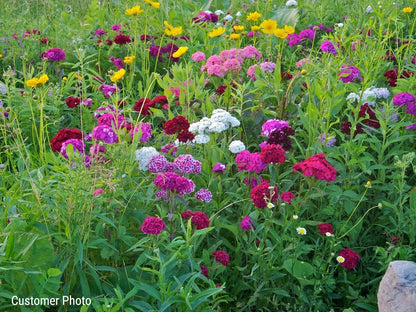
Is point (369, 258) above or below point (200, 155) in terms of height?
below

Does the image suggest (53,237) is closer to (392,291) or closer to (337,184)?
(392,291)

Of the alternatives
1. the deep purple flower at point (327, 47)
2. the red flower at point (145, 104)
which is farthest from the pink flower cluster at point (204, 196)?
the deep purple flower at point (327, 47)

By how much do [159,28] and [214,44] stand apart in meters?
0.77

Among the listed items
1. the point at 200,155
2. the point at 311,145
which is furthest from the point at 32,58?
the point at 311,145

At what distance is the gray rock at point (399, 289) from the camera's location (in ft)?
6.67

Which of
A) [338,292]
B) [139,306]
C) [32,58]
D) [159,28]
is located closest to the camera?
[139,306]

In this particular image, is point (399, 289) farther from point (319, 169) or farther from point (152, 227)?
point (152, 227)

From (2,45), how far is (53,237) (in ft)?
11.4

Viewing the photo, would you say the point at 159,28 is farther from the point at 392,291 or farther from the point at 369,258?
the point at 392,291

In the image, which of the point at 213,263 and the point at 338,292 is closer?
the point at 213,263

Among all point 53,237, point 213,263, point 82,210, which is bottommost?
point 213,263

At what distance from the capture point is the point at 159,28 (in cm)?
549

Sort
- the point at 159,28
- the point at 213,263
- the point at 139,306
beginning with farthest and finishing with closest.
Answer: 1. the point at 159,28
2. the point at 213,263
3. the point at 139,306

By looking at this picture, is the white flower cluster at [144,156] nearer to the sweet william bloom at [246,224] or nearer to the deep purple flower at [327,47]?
the sweet william bloom at [246,224]
